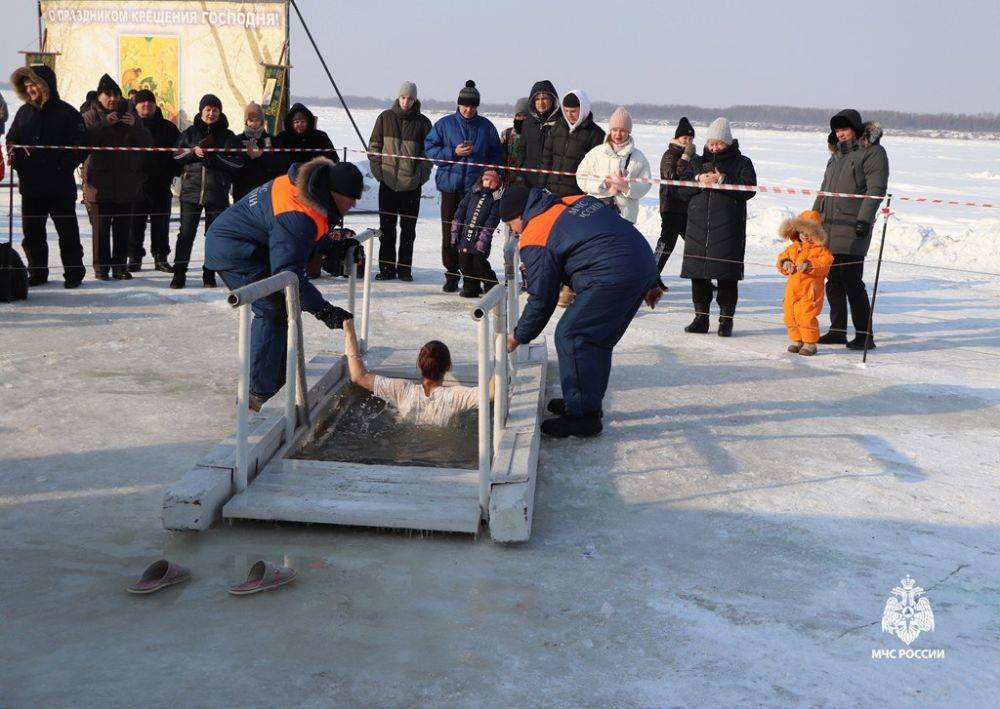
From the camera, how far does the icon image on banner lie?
11.7ft

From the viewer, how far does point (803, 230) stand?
7484 millimetres

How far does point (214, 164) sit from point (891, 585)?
269 inches

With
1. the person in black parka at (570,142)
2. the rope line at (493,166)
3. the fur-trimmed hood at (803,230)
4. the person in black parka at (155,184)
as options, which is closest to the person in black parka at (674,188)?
the rope line at (493,166)

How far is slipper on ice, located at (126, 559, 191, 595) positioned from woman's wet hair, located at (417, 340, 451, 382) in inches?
86.7

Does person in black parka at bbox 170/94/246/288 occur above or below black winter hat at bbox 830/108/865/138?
below

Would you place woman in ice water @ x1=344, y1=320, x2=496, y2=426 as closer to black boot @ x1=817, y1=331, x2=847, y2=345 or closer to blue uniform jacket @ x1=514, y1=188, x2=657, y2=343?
blue uniform jacket @ x1=514, y1=188, x2=657, y2=343

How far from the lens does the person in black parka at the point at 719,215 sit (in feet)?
25.5

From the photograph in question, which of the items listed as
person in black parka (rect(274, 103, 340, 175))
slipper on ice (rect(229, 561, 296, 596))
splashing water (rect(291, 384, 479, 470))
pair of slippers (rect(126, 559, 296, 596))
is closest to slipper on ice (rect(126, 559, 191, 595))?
pair of slippers (rect(126, 559, 296, 596))

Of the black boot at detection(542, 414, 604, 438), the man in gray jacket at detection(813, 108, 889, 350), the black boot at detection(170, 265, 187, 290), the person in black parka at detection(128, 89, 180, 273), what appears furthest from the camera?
the person in black parka at detection(128, 89, 180, 273)

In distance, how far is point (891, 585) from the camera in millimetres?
3902

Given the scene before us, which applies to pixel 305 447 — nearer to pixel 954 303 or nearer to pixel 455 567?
pixel 455 567

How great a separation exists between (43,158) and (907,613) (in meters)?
7.25

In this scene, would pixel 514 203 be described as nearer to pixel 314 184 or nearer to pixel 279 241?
pixel 314 184

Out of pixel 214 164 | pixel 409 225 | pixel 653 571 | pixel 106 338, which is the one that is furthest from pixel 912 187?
pixel 653 571
